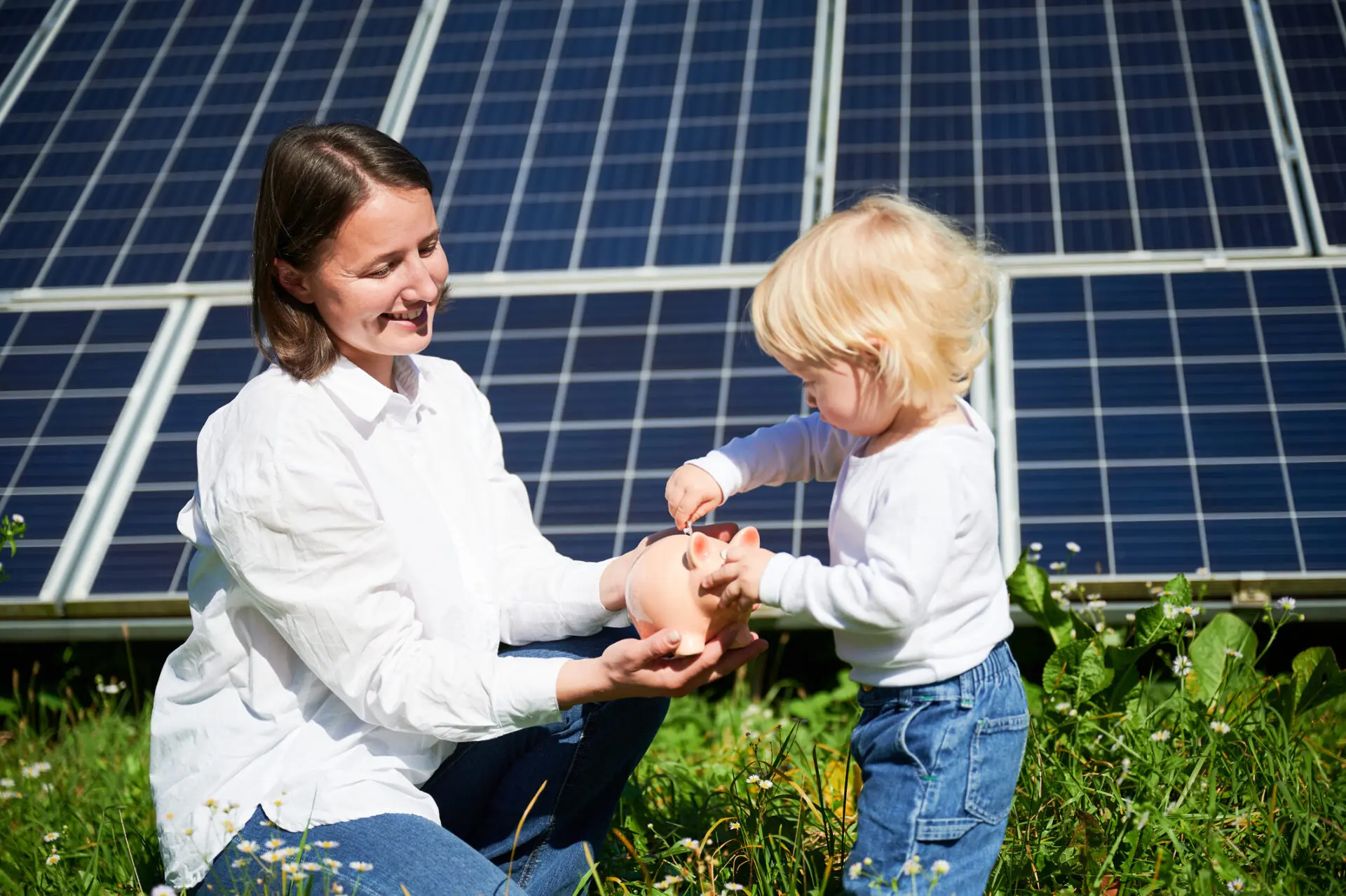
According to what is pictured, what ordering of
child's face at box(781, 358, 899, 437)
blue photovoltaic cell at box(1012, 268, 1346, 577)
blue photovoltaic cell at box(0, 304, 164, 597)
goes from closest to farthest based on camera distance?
1. child's face at box(781, 358, 899, 437)
2. blue photovoltaic cell at box(1012, 268, 1346, 577)
3. blue photovoltaic cell at box(0, 304, 164, 597)

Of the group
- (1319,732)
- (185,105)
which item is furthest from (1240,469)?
(185,105)

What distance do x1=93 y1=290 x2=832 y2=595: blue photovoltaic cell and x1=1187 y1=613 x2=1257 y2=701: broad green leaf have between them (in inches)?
48.7

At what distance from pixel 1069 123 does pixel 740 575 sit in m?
3.97

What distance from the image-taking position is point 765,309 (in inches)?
107

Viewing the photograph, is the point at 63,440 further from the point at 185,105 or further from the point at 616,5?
the point at 616,5

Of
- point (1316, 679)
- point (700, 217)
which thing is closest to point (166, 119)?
point (700, 217)

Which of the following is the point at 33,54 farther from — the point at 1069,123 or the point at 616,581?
the point at 616,581

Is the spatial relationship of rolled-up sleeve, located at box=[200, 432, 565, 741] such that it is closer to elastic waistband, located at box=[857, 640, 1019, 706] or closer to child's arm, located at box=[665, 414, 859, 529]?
child's arm, located at box=[665, 414, 859, 529]

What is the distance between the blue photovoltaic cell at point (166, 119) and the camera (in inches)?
235

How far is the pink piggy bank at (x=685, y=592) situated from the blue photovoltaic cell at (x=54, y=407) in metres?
2.79

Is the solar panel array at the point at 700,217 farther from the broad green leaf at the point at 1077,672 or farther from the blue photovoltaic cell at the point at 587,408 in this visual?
the broad green leaf at the point at 1077,672

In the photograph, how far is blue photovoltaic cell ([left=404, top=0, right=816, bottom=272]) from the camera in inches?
223

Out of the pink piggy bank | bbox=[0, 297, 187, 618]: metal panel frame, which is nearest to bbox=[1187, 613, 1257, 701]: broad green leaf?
the pink piggy bank

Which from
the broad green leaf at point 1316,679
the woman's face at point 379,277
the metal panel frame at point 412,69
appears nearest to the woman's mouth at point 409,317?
the woman's face at point 379,277
